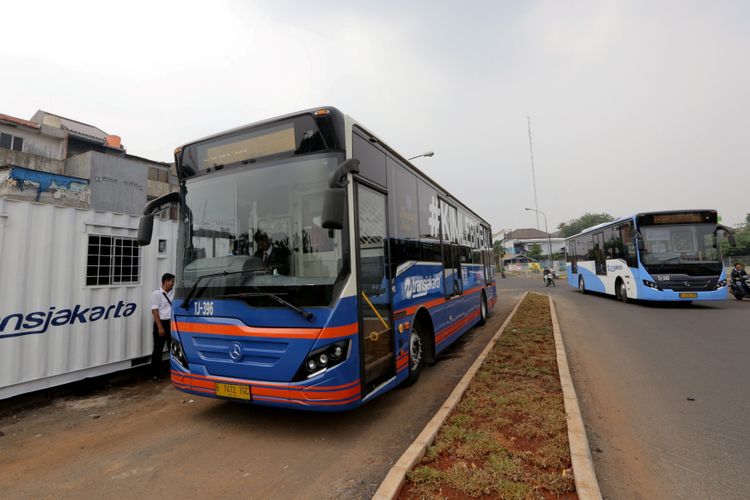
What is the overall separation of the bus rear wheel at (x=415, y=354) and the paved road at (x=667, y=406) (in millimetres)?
2112

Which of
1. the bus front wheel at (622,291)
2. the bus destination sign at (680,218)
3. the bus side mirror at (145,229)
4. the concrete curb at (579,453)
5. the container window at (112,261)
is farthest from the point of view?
the bus front wheel at (622,291)

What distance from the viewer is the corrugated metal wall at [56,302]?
14.9 feet

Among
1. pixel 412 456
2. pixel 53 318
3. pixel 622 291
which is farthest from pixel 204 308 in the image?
pixel 622 291

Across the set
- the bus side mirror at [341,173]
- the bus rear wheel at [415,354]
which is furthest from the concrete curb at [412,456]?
the bus side mirror at [341,173]

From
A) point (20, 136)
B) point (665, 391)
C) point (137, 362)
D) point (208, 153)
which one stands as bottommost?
point (665, 391)

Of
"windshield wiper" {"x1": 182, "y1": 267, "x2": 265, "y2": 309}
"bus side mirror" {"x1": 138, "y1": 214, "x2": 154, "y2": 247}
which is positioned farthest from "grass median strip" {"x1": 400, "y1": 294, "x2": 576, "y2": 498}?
"bus side mirror" {"x1": 138, "y1": 214, "x2": 154, "y2": 247}

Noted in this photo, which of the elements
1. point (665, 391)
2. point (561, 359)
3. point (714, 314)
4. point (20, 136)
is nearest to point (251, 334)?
point (561, 359)

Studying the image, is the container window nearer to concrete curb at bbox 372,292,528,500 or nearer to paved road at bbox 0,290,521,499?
paved road at bbox 0,290,521,499

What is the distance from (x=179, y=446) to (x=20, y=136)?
33.2 metres

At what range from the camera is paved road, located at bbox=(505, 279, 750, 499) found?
290 centimetres

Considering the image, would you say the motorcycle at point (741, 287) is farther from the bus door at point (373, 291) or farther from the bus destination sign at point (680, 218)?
the bus door at point (373, 291)

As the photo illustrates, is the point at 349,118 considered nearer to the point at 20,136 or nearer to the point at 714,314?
the point at 714,314

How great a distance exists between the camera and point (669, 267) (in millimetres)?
11953

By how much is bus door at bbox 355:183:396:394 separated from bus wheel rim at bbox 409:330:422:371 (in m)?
0.76
